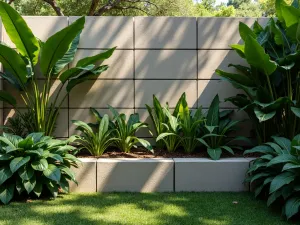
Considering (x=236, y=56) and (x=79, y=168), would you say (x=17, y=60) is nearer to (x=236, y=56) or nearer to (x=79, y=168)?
(x=79, y=168)

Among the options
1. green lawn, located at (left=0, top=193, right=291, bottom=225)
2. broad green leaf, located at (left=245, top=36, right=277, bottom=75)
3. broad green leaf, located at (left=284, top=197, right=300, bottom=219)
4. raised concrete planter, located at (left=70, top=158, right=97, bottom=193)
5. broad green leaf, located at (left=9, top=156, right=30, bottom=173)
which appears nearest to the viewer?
broad green leaf, located at (left=284, top=197, right=300, bottom=219)

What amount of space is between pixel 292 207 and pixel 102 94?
2978mm

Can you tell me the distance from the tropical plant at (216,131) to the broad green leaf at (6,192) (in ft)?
7.38

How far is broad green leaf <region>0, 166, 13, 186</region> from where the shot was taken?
3764 millimetres

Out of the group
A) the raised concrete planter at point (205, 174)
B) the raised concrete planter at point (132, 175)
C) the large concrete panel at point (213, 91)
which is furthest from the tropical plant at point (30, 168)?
the large concrete panel at point (213, 91)

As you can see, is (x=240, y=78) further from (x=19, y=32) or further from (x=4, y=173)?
(x=4, y=173)

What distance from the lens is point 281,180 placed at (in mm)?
3443

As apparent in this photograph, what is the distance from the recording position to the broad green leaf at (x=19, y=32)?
4.25 meters

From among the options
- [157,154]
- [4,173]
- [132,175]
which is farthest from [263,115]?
[4,173]

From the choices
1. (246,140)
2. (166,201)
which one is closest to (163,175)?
(166,201)

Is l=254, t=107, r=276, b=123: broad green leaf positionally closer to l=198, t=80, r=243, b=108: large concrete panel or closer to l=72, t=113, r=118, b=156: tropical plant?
l=198, t=80, r=243, b=108: large concrete panel

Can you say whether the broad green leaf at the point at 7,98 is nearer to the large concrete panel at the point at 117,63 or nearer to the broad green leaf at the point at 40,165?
the large concrete panel at the point at 117,63

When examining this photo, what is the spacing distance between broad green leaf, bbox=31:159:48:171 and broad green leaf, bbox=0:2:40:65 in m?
1.45

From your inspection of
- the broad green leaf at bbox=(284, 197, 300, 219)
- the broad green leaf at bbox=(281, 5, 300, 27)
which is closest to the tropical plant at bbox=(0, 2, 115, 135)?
the broad green leaf at bbox=(281, 5, 300, 27)
